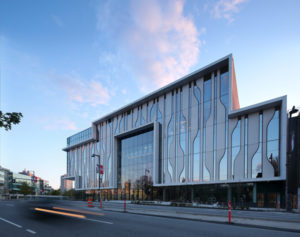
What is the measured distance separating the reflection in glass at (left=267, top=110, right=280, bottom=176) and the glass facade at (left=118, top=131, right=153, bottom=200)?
72.9 feet

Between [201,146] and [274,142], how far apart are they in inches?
412

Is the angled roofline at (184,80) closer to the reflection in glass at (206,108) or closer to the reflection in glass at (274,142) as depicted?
the reflection in glass at (206,108)

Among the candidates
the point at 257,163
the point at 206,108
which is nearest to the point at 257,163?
the point at 257,163

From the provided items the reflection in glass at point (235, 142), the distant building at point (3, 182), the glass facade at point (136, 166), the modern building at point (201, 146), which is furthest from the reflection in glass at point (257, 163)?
the distant building at point (3, 182)

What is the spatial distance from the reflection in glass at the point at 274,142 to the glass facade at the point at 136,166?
72.9 feet

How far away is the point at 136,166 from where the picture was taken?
49.6 m

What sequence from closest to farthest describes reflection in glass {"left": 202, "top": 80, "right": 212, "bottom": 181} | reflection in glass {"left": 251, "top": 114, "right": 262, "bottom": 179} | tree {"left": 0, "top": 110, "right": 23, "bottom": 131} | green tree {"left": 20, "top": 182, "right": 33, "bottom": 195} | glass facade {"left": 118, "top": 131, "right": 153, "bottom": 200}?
tree {"left": 0, "top": 110, "right": 23, "bottom": 131} < reflection in glass {"left": 251, "top": 114, "right": 262, "bottom": 179} < reflection in glass {"left": 202, "top": 80, "right": 212, "bottom": 181} < glass facade {"left": 118, "top": 131, "right": 153, "bottom": 200} < green tree {"left": 20, "top": 182, "right": 33, "bottom": 195}

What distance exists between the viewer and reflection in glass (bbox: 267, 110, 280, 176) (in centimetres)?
2972

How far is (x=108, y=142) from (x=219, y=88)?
104 ft

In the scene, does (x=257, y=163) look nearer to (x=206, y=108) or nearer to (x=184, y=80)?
(x=206, y=108)

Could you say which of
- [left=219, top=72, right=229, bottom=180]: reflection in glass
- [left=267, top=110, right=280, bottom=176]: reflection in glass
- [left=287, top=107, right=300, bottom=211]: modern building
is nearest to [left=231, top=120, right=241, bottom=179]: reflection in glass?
[left=219, top=72, right=229, bottom=180]: reflection in glass

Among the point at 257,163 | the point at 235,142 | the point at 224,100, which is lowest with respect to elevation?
the point at 257,163

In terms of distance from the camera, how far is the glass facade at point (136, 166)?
151 ft

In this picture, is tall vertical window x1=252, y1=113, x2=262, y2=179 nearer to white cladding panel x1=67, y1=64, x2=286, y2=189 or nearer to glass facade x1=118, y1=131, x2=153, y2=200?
white cladding panel x1=67, y1=64, x2=286, y2=189
